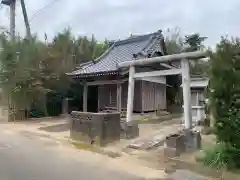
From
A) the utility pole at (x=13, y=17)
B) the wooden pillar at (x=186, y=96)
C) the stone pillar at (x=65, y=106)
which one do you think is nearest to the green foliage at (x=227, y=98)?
the wooden pillar at (x=186, y=96)

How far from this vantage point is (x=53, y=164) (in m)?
7.70

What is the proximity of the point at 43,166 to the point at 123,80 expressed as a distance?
10301mm

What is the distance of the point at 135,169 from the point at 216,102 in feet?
8.63

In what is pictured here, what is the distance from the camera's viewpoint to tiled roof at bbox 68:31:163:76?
17812mm

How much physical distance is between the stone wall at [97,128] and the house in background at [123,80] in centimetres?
612

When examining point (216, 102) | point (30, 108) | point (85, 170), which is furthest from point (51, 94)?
point (216, 102)

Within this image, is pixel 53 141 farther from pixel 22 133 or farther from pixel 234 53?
→ pixel 234 53

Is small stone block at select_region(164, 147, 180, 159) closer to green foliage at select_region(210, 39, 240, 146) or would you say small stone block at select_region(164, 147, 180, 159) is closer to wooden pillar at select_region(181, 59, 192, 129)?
wooden pillar at select_region(181, 59, 192, 129)

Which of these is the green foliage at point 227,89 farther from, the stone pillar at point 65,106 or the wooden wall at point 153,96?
the stone pillar at point 65,106

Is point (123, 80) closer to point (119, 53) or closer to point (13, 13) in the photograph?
point (119, 53)

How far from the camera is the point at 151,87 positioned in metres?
19.6

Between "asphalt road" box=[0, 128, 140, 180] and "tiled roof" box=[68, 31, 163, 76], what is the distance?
807 cm

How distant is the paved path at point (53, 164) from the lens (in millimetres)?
6648

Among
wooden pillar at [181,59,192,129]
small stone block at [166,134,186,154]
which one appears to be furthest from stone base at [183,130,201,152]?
wooden pillar at [181,59,192,129]
